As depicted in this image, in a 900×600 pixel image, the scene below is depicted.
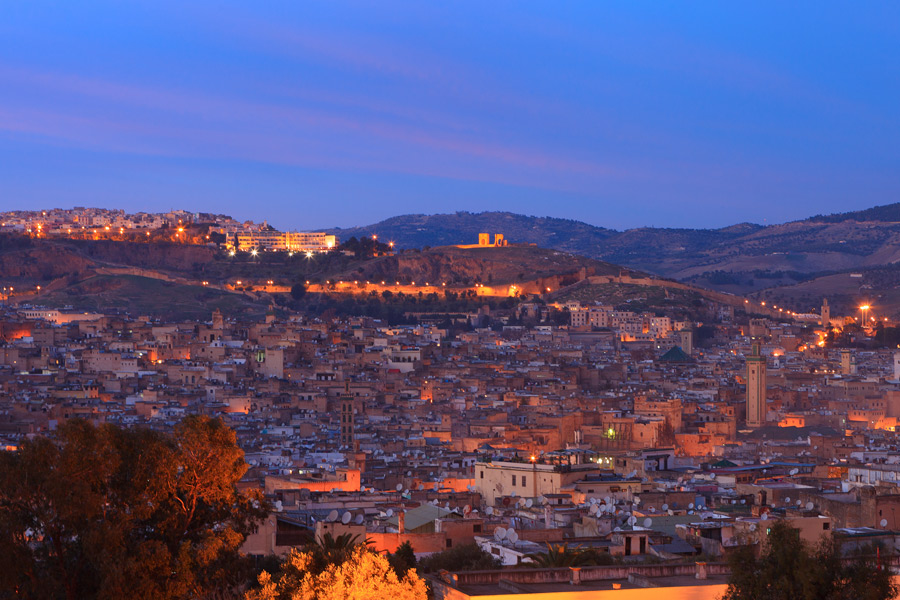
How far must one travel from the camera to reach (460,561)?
1591cm

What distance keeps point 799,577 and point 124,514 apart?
6303 mm

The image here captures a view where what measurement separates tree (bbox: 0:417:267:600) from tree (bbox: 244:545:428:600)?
56.8 inches

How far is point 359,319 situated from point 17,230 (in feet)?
156

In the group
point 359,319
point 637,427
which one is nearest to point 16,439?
point 637,427

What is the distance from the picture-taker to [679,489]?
25.3 m

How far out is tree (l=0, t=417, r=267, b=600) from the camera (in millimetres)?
14383

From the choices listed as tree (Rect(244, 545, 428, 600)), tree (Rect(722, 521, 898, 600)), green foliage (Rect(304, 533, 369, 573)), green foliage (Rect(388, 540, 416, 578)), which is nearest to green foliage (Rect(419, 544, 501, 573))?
green foliage (Rect(388, 540, 416, 578))

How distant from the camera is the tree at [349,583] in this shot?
12.6 m

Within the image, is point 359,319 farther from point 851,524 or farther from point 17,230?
point 851,524

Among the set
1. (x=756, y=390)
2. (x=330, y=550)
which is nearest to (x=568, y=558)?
(x=330, y=550)

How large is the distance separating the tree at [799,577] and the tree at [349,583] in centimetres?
256

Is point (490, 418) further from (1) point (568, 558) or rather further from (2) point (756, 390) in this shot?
(1) point (568, 558)

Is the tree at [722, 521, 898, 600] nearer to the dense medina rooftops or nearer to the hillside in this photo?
the dense medina rooftops

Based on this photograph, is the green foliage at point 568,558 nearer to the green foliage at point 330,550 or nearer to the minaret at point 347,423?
the green foliage at point 330,550
